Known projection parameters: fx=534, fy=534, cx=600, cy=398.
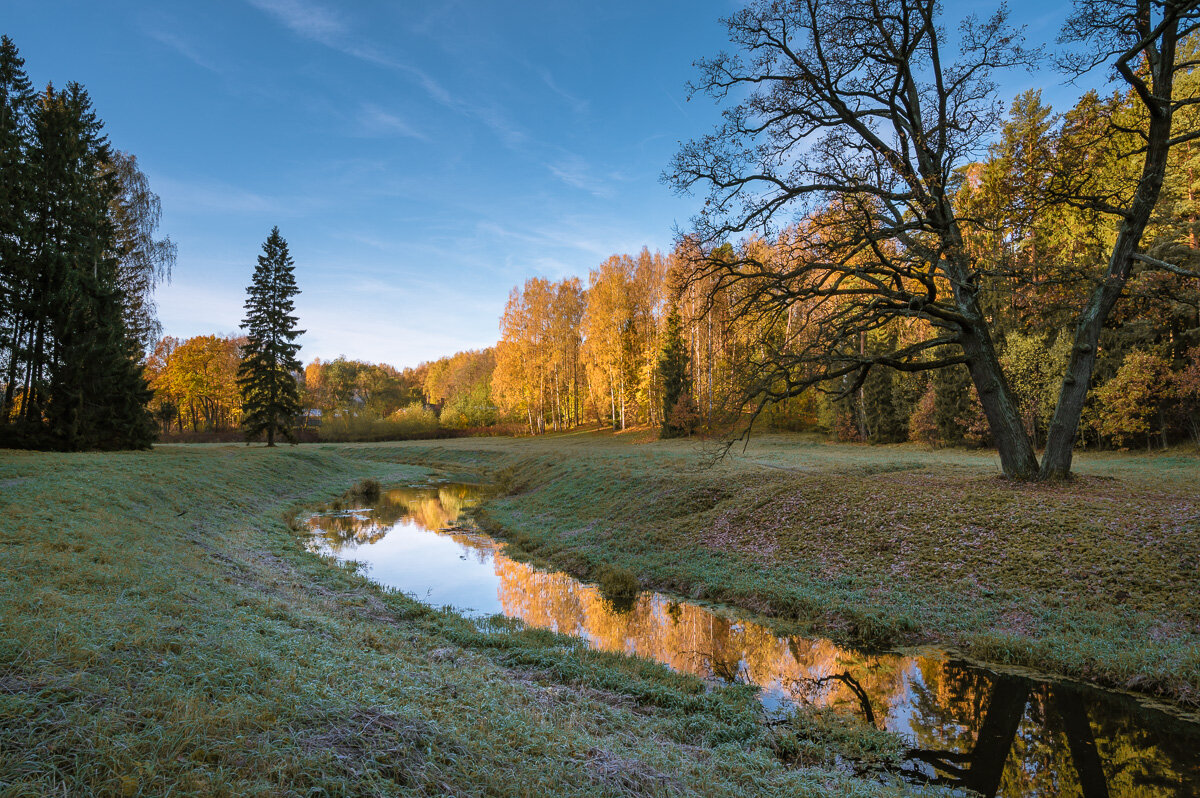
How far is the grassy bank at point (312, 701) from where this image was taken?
106 inches

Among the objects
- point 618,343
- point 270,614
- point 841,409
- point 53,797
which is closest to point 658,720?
point 53,797

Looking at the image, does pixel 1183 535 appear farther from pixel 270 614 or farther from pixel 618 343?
pixel 618 343

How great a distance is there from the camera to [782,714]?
18.6 ft

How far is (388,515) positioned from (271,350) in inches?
753

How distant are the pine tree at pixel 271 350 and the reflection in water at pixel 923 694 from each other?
25358 millimetres

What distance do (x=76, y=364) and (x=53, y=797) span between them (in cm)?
2746

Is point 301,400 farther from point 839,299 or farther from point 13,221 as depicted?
point 839,299

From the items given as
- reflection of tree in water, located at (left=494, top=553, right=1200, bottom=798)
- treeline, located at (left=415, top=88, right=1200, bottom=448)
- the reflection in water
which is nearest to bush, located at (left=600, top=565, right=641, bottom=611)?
the reflection in water

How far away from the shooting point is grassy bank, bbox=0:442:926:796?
8.82 ft

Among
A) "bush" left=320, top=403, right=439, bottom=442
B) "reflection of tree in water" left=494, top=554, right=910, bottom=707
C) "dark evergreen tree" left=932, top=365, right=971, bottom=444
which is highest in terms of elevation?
A: "dark evergreen tree" left=932, top=365, right=971, bottom=444

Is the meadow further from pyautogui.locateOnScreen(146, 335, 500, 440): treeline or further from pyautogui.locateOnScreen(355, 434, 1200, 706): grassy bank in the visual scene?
pyautogui.locateOnScreen(146, 335, 500, 440): treeline

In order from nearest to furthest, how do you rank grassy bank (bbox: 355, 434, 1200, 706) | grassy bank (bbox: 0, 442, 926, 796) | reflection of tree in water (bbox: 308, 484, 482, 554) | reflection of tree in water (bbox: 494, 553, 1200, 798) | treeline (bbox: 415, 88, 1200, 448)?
grassy bank (bbox: 0, 442, 926, 796) < reflection of tree in water (bbox: 494, 553, 1200, 798) < grassy bank (bbox: 355, 434, 1200, 706) < treeline (bbox: 415, 88, 1200, 448) < reflection of tree in water (bbox: 308, 484, 482, 554)

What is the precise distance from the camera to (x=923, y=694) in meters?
6.21

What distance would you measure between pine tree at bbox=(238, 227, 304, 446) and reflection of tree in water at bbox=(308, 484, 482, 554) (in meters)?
11.5
